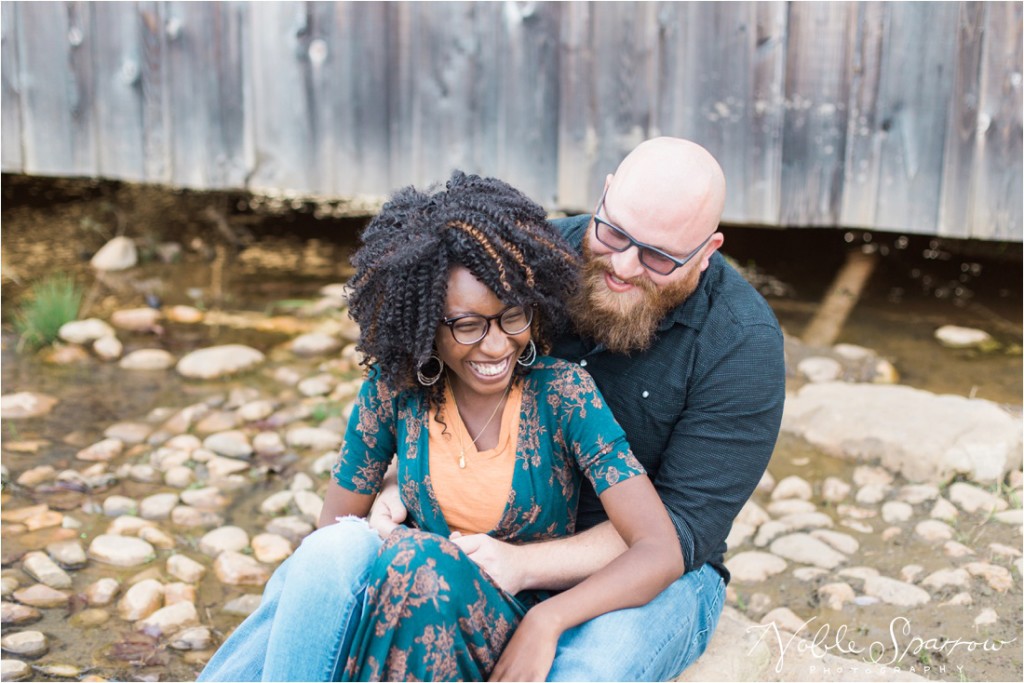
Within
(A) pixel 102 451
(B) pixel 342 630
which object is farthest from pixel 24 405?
(B) pixel 342 630

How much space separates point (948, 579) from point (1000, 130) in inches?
73.2

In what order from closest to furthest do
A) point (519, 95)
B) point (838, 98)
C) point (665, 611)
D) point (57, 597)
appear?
1. point (665, 611)
2. point (57, 597)
3. point (838, 98)
4. point (519, 95)

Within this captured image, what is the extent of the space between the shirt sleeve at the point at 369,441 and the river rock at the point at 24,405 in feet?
8.00

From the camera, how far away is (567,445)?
2439 mm

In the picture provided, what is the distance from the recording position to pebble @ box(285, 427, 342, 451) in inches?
172

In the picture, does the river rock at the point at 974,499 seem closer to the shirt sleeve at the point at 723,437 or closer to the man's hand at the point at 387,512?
the shirt sleeve at the point at 723,437

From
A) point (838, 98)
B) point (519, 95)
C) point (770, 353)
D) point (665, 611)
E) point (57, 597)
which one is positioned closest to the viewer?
point (665, 611)

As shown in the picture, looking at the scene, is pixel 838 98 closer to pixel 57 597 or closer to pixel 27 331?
pixel 57 597

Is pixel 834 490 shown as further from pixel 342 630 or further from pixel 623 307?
pixel 342 630

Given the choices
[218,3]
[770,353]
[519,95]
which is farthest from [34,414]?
[770,353]

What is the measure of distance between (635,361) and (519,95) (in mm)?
2325

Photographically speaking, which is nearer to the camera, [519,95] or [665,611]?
[665,611]

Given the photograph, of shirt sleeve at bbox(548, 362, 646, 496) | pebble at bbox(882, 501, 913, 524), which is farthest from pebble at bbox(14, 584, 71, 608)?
pebble at bbox(882, 501, 913, 524)

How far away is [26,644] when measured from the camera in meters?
3.09
